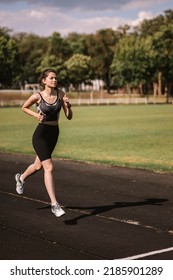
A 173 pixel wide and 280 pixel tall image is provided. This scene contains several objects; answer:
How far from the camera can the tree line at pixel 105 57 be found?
3140 inches

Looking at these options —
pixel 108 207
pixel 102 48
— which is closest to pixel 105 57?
pixel 102 48

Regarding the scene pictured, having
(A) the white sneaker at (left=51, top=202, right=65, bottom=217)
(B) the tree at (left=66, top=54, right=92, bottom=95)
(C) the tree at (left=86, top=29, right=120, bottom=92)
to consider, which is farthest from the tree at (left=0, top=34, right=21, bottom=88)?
(A) the white sneaker at (left=51, top=202, right=65, bottom=217)

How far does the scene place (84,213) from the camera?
7172 millimetres

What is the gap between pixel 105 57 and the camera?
115m

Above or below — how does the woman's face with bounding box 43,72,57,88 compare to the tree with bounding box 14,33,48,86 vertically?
below

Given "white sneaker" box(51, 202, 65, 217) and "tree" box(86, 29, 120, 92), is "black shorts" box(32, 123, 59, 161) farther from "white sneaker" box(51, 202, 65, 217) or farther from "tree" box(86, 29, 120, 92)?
"tree" box(86, 29, 120, 92)

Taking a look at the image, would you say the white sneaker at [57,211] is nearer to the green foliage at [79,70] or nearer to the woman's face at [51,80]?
the woman's face at [51,80]

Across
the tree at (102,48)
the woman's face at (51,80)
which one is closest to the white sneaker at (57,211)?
the woman's face at (51,80)

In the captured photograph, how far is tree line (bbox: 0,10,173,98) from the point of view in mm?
79750

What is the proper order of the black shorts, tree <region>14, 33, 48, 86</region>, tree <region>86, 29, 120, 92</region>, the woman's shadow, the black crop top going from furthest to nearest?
1. tree <region>14, 33, 48, 86</region>
2. tree <region>86, 29, 120, 92</region>
3. the woman's shadow
4. the black shorts
5. the black crop top

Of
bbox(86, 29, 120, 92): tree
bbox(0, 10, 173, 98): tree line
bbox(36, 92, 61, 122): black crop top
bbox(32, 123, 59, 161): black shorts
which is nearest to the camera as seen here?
bbox(36, 92, 61, 122): black crop top
